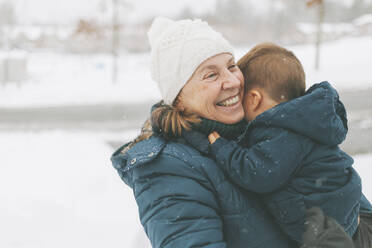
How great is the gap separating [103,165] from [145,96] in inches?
376

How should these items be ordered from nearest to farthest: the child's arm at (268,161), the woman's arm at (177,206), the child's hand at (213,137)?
the woman's arm at (177,206), the child's arm at (268,161), the child's hand at (213,137)

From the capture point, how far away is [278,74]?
1.74 meters

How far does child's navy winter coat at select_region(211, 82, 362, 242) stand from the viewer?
153 cm

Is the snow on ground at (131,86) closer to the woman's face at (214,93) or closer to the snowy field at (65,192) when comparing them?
the snowy field at (65,192)

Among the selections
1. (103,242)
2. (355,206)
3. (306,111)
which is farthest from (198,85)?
(103,242)

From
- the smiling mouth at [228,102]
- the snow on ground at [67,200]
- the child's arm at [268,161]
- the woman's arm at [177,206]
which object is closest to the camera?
the woman's arm at [177,206]

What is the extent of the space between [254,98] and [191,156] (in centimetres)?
48

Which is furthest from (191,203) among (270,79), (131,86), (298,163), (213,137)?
(131,86)

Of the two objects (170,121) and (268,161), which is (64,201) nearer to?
(170,121)

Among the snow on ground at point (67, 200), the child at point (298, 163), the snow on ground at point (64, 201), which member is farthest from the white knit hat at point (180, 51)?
the snow on ground at point (64, 201)

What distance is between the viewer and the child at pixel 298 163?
1.53 m

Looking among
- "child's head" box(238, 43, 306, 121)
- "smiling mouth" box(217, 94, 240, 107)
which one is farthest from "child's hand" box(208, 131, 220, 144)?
"child's head" box(238, 43, 306, 121)

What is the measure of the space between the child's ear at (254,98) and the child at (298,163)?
0.14 metres

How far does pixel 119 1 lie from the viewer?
59.3ft
